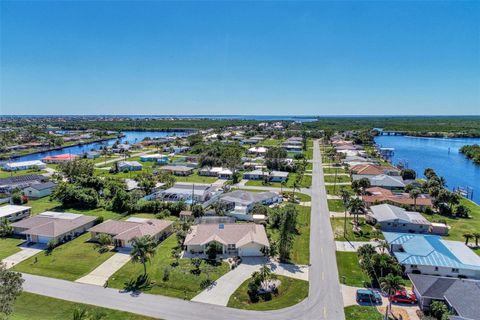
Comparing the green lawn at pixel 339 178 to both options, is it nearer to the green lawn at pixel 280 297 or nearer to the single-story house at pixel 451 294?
the single-story house at pixel 451 294

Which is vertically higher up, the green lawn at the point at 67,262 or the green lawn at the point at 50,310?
the green lawn at the point at 67,262

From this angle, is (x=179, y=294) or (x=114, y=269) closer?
(x=179, y=294)

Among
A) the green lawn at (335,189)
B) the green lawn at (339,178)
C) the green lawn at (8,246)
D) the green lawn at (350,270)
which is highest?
the green lawn at (339,178)

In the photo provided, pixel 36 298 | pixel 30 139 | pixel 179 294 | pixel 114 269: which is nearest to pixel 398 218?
pixel 179 294

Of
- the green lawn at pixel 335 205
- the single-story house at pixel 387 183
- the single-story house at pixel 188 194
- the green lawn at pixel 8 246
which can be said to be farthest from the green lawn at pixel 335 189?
the green lawn at pixel 8 246

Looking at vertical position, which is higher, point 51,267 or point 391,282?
point 391,282

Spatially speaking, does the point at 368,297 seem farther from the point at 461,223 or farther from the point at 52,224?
the point at 52,224

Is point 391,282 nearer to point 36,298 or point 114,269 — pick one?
point 114,269
